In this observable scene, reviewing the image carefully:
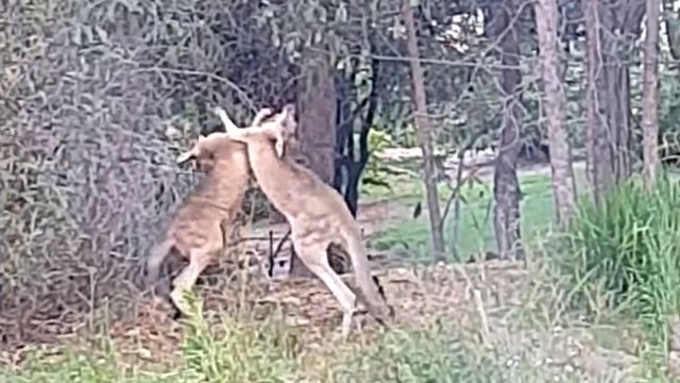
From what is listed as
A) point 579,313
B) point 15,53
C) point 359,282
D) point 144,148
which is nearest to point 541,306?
point 579,313

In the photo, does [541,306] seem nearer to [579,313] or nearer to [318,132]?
[579,313]

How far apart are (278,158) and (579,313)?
1.28 meters

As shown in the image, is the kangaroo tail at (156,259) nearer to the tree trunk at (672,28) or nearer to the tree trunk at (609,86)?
the tree trunk at (609,86)

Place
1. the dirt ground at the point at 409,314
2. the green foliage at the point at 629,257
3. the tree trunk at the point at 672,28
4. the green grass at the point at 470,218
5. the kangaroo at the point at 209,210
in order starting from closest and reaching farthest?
1. the dirt ground at the point at 409,314
2. the green foliage at the point at 629,257
3. the kangaroo at the point at 209,210
4. the tree trunk at the point at 672,28
5. the green grass at the point at 470,218

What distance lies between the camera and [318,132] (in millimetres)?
7590

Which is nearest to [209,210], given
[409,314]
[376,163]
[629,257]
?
[409,314]

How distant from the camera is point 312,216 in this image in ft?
19.0

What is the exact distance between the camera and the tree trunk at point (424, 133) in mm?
6992

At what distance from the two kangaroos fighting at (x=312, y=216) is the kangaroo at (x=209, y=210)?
10 centimetres

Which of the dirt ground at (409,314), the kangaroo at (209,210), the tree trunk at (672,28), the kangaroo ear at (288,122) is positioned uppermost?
the tree trunk at (672,28)

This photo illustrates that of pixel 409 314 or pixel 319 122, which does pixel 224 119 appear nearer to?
pixel 409 314

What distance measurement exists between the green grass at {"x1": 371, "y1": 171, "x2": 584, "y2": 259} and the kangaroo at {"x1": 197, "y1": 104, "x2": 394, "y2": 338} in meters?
1.31

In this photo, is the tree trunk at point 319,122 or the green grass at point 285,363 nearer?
the green grass at point 285,363

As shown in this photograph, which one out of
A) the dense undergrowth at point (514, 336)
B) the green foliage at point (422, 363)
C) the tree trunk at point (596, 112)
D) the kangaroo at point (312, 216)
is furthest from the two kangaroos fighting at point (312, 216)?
the tree trunk at point (596, 112)
